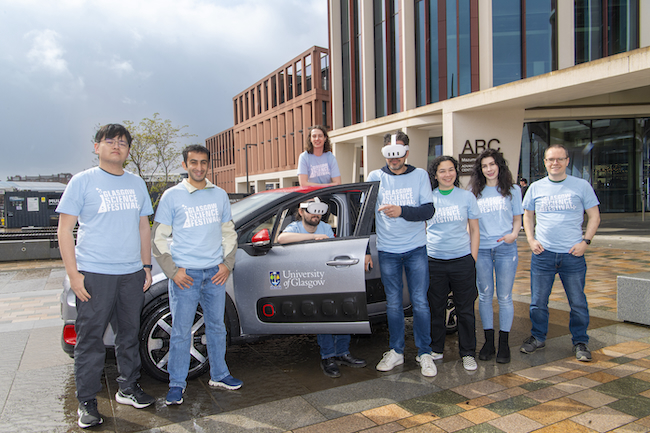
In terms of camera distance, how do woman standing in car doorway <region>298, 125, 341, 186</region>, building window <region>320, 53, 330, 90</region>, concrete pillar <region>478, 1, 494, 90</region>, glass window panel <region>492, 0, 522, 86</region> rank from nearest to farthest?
woman standing in car doorway <region>298, 125, 341, 186</region>, concrete pillar <region>478, 1, 494, 90</region>, glass window panel <region>492, 0, 522, 86</region>, building window <region>320, 53, 330, 90</region>

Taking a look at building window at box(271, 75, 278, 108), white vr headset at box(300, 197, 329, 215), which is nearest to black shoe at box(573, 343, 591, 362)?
white vr headset at box(300, 197, 329, 215)

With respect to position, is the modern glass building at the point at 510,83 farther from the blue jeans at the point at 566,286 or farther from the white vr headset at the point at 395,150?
the white vr headset at the point at 395,150

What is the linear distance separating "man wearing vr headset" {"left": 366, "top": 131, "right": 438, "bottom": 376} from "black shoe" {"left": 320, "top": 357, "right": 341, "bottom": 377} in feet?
1.14

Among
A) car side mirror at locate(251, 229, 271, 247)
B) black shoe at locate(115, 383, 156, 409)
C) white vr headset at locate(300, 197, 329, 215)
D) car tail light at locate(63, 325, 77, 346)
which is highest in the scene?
white vr headset at locate(300, 197, 329, 215)

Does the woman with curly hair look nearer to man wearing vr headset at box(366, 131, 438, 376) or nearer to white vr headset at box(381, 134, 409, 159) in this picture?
man wearing vr headset at box(366, 131, 438, 376)

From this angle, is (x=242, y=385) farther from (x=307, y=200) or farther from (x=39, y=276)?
(x=39, y=276)

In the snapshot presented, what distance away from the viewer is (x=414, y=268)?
12.0ft

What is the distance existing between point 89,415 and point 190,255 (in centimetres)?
115

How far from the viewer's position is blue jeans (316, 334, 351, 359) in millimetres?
3805

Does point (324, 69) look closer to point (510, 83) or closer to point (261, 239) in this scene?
point (510, 83)

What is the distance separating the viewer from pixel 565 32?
17.0 metres

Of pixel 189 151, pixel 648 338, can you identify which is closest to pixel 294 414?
pixel 189 151

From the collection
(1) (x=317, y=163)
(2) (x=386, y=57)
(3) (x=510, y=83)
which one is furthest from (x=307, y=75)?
(1) (x=317, y=163)

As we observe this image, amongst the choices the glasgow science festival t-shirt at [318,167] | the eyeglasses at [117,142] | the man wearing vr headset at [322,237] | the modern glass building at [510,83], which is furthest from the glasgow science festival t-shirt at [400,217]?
the modern glass building at [510,83]
